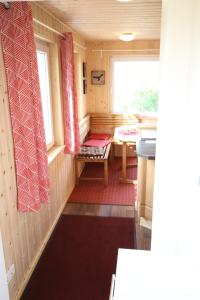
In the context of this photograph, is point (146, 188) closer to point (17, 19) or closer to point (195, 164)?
point (195, 164)

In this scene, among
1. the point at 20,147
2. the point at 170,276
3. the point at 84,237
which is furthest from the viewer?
the point at 84,237

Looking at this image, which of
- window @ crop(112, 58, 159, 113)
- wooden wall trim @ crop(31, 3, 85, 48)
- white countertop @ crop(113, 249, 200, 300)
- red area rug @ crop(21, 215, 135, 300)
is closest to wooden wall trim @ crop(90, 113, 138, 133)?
window @ crop(112, 58, 159, 113)

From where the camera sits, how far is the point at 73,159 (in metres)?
4.07

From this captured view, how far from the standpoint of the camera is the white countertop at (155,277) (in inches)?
46.5

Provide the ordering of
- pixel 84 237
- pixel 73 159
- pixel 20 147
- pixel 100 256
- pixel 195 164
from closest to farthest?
pixel 195 164 → pixel 20 147 → pixel 100 256 → pixel 84 237 → pixel 73 159

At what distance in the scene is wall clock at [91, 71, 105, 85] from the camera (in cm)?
539

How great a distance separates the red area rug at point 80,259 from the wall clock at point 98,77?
3.09 metres

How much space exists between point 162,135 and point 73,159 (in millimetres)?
2709

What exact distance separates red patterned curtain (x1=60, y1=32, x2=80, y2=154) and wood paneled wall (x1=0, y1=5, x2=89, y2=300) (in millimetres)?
182

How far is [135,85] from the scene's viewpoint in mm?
5469

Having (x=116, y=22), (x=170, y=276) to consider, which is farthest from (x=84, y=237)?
(x=116, y=22)

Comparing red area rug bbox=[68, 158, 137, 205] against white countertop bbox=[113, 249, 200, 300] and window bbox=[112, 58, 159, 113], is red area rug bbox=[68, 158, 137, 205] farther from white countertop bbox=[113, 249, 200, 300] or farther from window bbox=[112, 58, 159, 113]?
white countertop bbox=[113, 249, 200, 300]

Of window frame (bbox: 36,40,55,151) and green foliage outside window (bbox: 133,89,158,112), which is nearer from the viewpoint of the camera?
window frame (bbox: 36,40,55,151)

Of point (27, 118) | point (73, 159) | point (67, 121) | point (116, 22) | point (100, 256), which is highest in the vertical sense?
point (116, 22)
